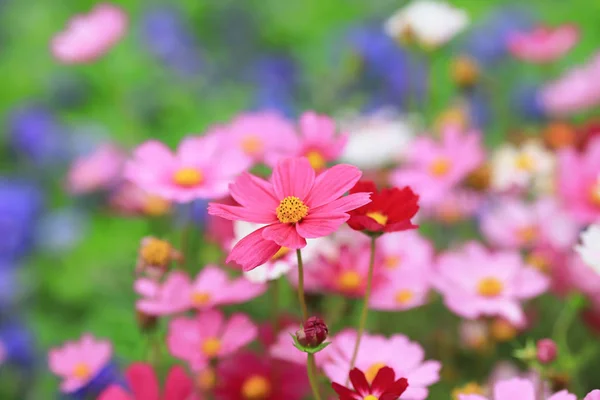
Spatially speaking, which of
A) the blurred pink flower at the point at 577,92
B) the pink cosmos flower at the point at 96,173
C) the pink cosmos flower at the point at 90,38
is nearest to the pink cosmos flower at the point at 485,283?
the blurred pink flower at the point at 577,92

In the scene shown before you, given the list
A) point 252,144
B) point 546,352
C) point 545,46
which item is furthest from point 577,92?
point 546,352

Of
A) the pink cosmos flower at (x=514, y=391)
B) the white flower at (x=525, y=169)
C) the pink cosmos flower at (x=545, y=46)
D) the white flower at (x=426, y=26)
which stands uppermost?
the pink cosmos flower at (x=545, y=46)

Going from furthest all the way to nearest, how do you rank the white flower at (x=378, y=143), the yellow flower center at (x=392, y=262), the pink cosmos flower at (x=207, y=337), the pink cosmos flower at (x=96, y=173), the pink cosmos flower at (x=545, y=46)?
1. the pink cosmos flower at (x=96, y=173)
2. the pink cosmos flower at (x=545, y=46)
3. the white flower at (x=378, y=143)
4. the yellow flower center at (x=392, y=262)
5. the pink cosmos flower at (x=207, y=337)

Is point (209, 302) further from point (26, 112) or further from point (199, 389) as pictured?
point (26, 112)

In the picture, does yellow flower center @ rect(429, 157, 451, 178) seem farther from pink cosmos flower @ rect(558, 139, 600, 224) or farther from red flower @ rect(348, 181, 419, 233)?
red flower @ rect(348, 181, 419, 233)

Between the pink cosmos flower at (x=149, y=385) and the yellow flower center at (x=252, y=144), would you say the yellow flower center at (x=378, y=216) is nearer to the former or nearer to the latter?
the pink cosmos flower at (x=149, y=385)

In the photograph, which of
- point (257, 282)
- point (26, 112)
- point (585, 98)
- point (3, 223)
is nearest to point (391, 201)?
point (257, 282)

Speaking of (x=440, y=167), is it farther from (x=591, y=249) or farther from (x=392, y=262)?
(x=591, y=249)
